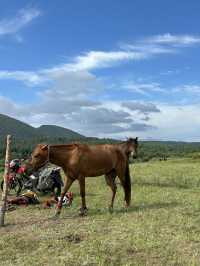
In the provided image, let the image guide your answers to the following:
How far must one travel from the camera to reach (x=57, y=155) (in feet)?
49.9

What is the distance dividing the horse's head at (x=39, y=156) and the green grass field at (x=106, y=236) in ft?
6.15

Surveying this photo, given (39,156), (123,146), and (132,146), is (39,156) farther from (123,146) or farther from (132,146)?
(132,146)

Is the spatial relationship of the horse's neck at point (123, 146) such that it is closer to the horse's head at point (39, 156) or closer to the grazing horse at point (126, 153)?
the grazing horse at point (126, 153)

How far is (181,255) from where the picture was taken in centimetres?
923

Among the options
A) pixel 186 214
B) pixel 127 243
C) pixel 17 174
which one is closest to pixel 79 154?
pixel 186 214

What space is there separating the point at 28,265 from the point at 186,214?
6609 mm

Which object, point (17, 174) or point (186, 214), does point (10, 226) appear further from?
point (17, 174)

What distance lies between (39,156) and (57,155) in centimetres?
66

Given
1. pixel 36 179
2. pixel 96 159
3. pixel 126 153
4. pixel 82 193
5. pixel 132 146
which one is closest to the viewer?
pixel 82 193

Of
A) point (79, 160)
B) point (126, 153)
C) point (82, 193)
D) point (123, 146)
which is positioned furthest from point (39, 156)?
point (123, 146)

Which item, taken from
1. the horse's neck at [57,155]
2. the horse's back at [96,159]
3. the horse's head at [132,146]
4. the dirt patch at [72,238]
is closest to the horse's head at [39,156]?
the horse's neck at [57,155]

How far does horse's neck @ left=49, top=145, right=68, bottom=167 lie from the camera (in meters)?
15.2

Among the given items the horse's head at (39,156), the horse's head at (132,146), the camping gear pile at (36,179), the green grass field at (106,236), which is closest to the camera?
the green grass field at (106,236)

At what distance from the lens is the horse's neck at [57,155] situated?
49.8ft
